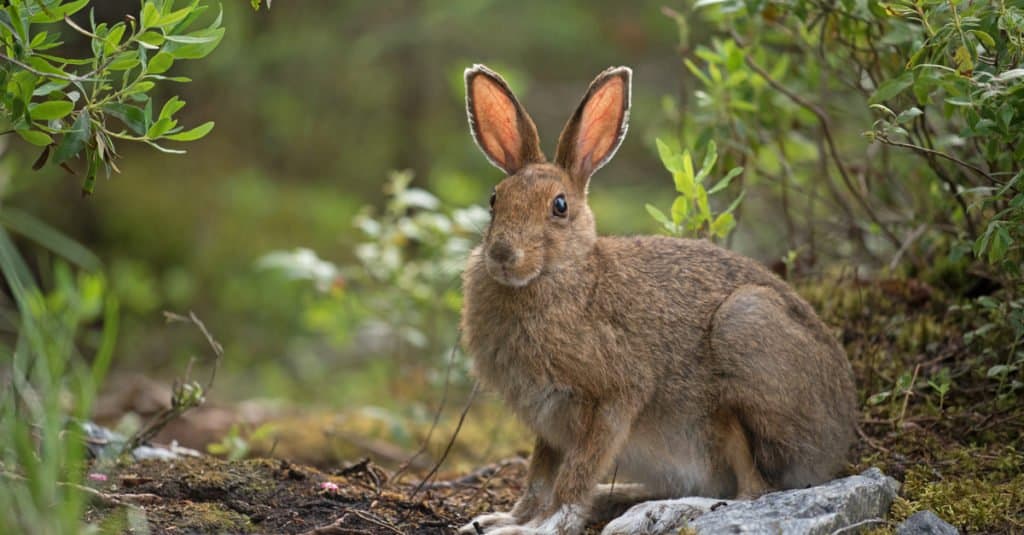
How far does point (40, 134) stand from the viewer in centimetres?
418

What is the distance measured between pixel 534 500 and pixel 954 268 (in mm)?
2893

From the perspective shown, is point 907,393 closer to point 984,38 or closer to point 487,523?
point 984,38

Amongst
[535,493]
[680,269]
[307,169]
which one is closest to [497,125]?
[680,269]

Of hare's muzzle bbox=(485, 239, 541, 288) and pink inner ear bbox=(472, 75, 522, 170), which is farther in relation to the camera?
pink inner ear bbox=(472, 75, 522, 170)

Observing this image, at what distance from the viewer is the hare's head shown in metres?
5.10

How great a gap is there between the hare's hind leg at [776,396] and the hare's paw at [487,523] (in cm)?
105

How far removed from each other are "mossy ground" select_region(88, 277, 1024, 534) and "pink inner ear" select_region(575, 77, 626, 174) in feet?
5.65

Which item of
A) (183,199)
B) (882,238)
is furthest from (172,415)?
(183,199)

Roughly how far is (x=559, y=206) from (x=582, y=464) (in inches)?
46.2

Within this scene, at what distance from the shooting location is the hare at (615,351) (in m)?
5.11

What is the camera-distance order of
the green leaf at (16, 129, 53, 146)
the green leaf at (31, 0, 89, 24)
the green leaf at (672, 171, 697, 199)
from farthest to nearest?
the green leaf at (672, 171, 697, 199), the green leaf at (16, 129, 53, 146), the green leaf at (31, 0, 89, 24)

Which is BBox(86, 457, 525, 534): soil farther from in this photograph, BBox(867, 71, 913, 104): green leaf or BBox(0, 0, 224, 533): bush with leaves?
BBox(867, 71, 913, 104): green leaf

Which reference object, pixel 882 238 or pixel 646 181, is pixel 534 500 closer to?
pixel 882 238

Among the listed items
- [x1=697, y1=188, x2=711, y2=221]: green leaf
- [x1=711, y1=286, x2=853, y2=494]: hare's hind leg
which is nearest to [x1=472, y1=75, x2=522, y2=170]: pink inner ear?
[x1=697, y1=188, x2=711, y2=221]: green leaf
